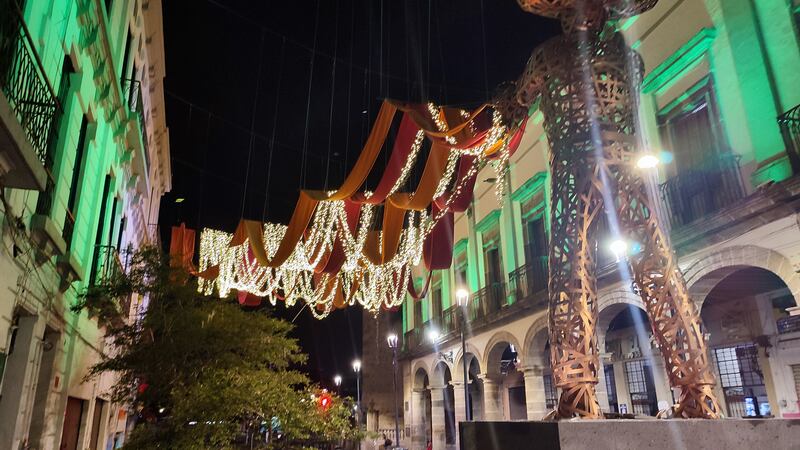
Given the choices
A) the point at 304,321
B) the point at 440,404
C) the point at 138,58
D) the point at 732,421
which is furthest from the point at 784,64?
the point at 304,321

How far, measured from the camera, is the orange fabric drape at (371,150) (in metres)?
7.90

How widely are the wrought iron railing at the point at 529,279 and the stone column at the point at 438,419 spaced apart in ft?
27.2

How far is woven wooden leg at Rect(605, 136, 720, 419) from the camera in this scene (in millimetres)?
4582

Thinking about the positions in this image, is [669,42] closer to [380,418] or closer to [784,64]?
[784,64]

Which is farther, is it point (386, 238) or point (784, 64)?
point (386, 238)

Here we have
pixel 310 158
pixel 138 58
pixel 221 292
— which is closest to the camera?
pixel 221 292

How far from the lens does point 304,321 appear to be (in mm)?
47281

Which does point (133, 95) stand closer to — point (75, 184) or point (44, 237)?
point (75, 184)

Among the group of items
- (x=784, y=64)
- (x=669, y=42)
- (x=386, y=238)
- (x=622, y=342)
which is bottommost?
(x=622, y=342)

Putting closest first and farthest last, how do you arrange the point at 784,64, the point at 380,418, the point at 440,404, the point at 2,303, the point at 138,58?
1. the point at 2,303
2. the point at 784,64
3. the point at 138,58
4. the point at 440,404
5. the point at 380,418

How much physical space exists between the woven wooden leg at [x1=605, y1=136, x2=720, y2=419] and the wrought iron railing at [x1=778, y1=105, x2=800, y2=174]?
12.3 feet

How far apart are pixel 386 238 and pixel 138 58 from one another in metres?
8.30

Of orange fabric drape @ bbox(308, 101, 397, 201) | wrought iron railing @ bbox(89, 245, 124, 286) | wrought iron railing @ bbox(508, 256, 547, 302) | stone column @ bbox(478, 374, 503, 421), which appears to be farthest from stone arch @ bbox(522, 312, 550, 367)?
wrought iron railing @ bbox(89, 245, 124, 286)

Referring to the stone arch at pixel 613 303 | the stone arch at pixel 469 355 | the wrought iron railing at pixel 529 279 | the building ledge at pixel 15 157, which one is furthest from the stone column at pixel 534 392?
the building ledge at pixel 15 157
